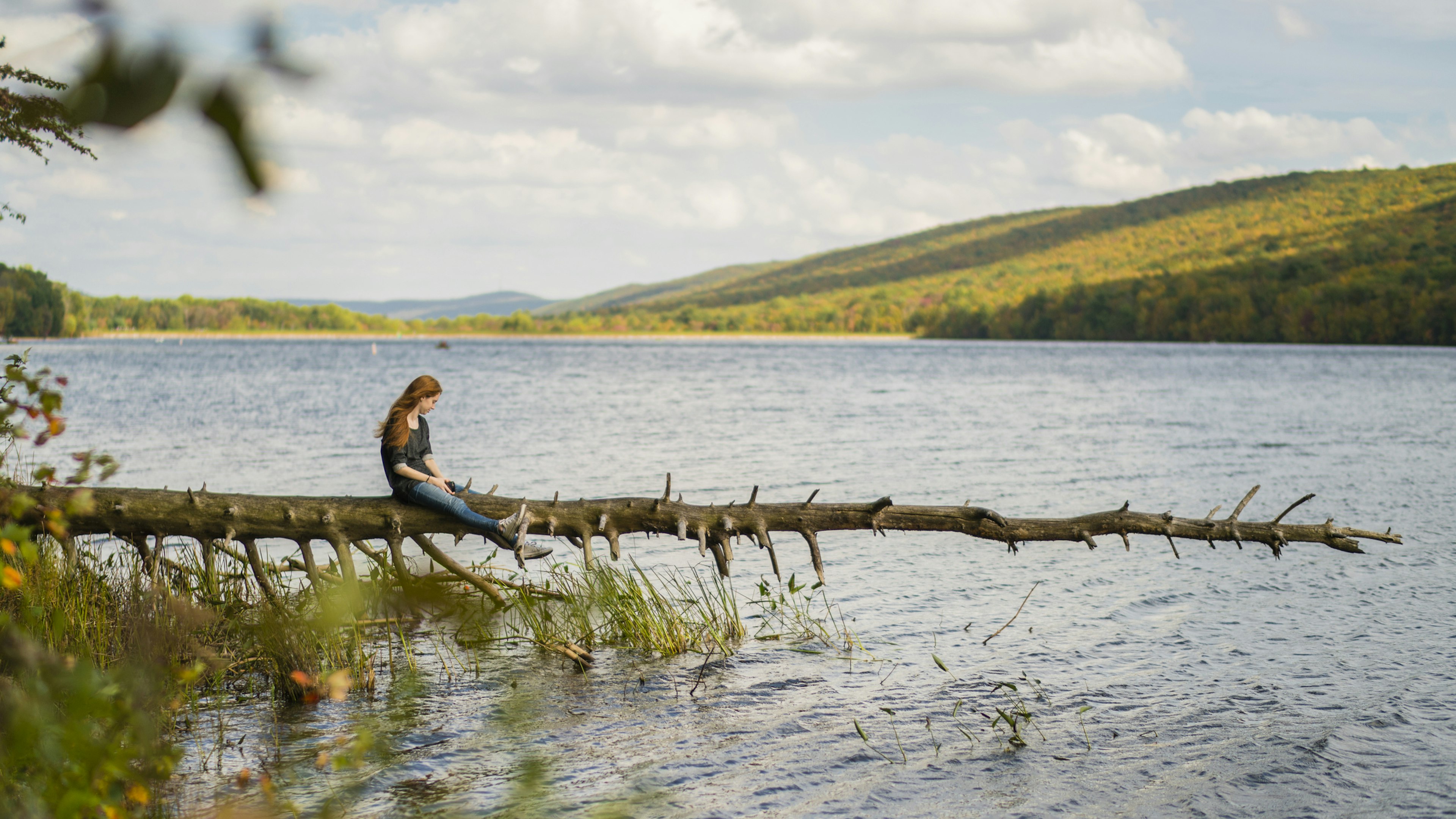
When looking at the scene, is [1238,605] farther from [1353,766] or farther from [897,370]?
[897,370]

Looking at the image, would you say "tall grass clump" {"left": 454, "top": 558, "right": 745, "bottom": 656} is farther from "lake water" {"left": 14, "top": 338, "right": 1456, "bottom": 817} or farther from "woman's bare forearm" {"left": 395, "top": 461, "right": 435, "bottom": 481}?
"woman's bare forearm" {"left": 395, "top": 461, "right": 435, "bottom": 481}

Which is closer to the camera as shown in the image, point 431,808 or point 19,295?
point 19,295

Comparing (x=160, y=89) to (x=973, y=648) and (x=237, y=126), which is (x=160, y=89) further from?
(x=973, y=648)

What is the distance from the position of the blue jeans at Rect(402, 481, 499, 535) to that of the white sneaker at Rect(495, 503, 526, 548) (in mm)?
120

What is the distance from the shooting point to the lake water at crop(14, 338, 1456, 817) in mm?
8625

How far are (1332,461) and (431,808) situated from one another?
32045 mm

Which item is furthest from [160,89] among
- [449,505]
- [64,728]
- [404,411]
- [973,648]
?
[973,648]

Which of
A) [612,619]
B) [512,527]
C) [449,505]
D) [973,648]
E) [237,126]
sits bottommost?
[973,648]

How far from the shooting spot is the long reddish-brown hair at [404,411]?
932cm


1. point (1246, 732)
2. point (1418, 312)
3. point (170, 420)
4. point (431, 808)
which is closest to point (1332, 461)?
point (1246, 732)

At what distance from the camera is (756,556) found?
58.9 feet

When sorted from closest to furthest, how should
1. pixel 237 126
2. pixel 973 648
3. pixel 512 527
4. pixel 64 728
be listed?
pixel 237 126, pixel 64 728, pixel 512 527, pixel 973 648

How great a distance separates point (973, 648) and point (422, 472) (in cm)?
713

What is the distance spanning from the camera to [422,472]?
920 centimetres
